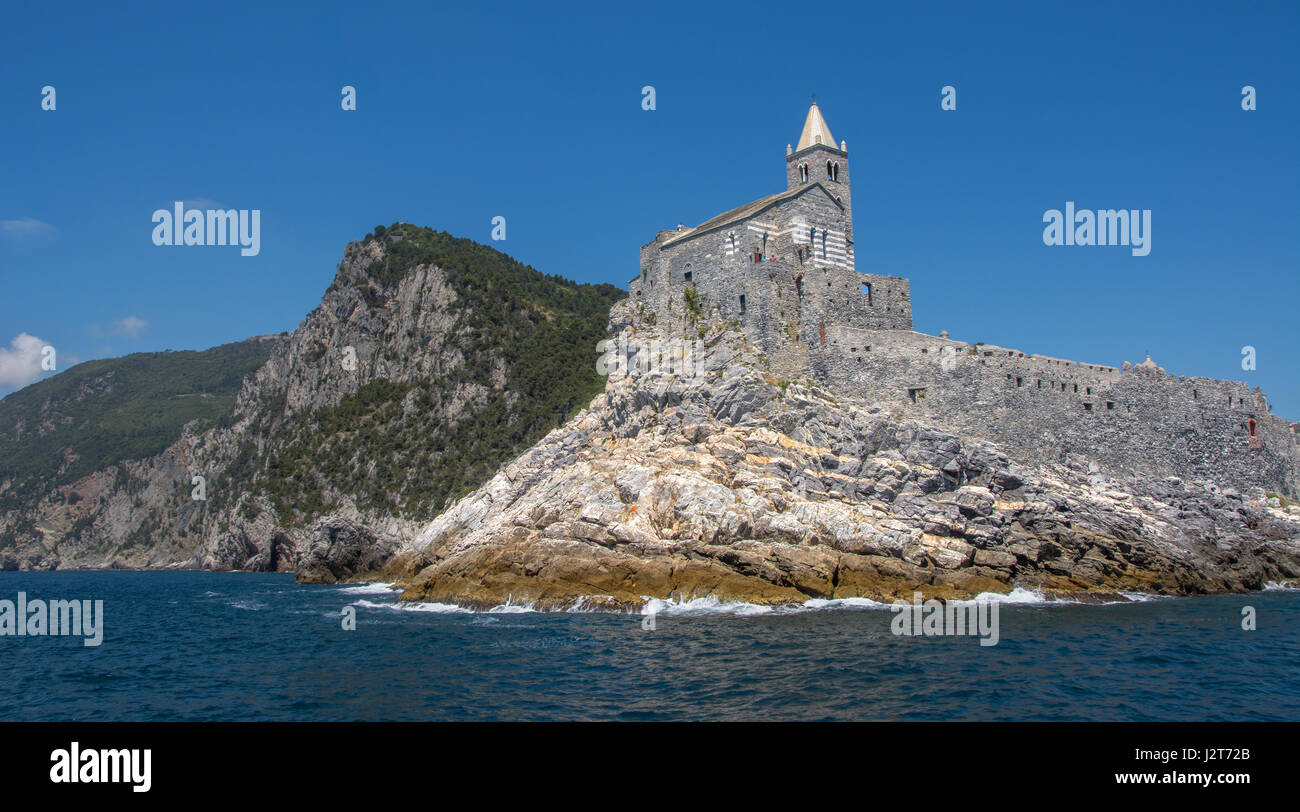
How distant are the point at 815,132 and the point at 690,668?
2989 centimetres

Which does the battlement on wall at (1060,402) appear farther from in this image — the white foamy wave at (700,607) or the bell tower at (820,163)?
the white foamy wave at (700,607)

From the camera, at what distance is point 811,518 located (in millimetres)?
33031

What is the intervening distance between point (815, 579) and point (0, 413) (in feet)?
596

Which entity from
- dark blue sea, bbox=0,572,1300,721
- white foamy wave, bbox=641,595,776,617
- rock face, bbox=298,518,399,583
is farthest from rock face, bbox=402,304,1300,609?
rock face, bbox=298,518,399,583

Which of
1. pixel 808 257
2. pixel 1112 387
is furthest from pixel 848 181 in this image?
pixel 1112 387

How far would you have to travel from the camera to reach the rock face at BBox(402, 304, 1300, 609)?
32.0 m

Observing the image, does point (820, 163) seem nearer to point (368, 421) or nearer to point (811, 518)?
point (811, 518)

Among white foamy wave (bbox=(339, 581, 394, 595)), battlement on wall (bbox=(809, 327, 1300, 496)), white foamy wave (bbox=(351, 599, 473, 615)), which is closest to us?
white foamy wave (bbox=(351, 599, 473, 615))

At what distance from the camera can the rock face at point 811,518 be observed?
105 ft

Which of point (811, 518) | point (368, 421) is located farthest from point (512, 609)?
point (368, 421)

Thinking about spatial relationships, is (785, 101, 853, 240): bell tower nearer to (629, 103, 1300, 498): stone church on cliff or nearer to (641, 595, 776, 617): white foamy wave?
(629, 103, 1300, 498): stone church on cliff

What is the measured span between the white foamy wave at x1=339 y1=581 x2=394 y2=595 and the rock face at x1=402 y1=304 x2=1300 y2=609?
906 centimetres

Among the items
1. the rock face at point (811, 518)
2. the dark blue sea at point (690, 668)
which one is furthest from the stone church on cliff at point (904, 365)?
the dark blue sea at point (690, 668)

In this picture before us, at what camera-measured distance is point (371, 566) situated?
6209 centimetres
